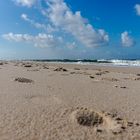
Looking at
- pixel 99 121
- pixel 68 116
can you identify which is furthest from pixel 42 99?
pixel 99 121

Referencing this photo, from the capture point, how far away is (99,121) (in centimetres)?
616

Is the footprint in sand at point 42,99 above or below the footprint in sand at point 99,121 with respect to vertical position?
above

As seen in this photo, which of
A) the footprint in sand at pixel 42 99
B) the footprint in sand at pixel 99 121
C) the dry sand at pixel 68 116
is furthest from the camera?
the footprint in sand at pixel 42 99

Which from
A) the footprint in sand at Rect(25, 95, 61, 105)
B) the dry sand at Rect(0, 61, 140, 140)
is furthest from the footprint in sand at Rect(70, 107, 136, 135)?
the footprint in sand at Rect(25, 95, 61, 105)

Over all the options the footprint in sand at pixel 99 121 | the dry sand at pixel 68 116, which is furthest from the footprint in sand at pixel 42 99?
the footprint in sand at pixel 99 121

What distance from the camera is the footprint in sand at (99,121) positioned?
5.75 meters

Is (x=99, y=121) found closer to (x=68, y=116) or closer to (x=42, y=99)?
(x=68, y=116)

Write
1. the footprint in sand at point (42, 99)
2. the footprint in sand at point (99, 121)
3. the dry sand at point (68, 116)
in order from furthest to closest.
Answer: the footprint in sand at point (42, 99), the footprint in sand at point (99, 121), the dry sand at point (68, 116)

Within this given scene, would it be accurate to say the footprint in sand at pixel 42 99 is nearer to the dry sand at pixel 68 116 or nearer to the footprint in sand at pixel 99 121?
the dry sand at pixel 68 116

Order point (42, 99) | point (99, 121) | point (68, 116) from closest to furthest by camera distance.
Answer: point (99, 121) → point (68, 116) → point (42, 99)

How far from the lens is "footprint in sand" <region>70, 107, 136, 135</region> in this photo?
5754 millimetres

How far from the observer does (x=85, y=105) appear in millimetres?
7457

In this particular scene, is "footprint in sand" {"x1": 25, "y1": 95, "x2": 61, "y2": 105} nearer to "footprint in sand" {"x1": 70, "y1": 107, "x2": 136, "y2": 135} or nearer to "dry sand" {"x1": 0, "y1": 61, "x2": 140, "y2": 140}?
"dry sand" {"x1": 0, "y1": 61, "x2": 140, "y2": 140}

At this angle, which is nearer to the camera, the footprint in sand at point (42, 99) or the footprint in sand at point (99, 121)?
the footprint in sand at point (99, 121)
